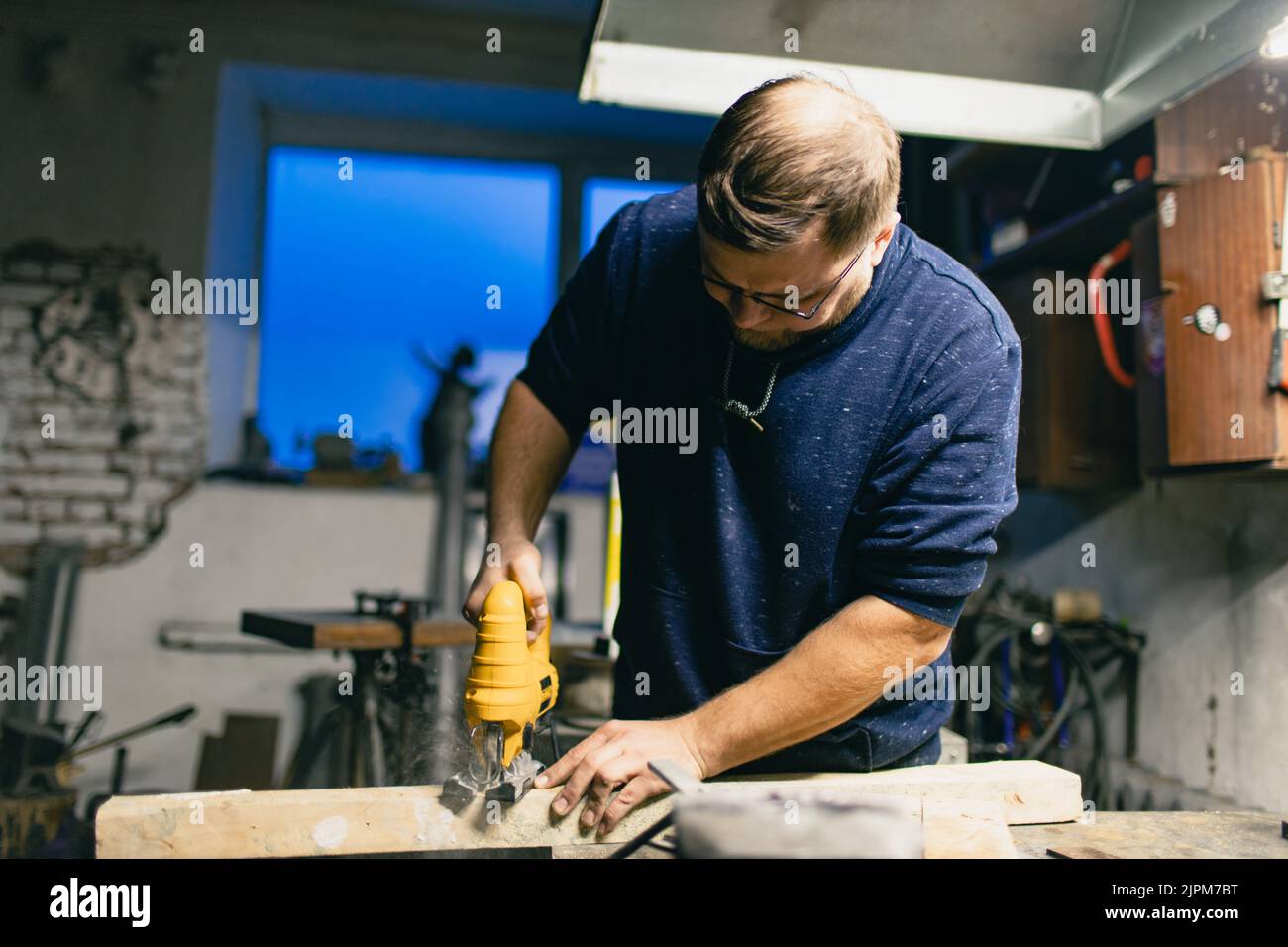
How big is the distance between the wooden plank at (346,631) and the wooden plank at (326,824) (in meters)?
1.49

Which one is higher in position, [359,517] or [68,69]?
[68,69]

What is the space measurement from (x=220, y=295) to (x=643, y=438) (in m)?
3.31

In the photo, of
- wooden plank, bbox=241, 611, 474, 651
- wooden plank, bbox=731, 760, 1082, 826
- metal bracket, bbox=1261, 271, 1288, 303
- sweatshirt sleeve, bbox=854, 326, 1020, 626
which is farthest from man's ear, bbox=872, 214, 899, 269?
wooden plank, bbox=241, 611, 474, 651

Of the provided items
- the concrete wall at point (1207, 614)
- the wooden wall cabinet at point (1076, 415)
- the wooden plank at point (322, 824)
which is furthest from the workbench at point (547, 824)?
the wooden wall cabinet at point (1076, 415)

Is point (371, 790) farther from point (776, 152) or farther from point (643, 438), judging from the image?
point (776, 152)

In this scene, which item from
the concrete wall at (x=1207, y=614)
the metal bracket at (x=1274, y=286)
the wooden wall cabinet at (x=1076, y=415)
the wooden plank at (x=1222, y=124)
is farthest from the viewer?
the wooden wall cabinet at (x=1076, y=415)

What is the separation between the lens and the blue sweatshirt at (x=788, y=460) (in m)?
1.25

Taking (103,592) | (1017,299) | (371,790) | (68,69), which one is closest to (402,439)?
(103,592)

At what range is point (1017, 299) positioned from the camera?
3.11 meters

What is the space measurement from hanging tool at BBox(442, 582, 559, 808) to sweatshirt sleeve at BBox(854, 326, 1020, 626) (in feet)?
1.55

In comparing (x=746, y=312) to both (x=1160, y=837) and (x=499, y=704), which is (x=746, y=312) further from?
(x=1160, y=837)

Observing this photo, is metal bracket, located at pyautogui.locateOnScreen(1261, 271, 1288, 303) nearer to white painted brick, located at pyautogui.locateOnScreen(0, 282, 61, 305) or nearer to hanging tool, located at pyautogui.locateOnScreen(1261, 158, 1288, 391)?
hanging tool, located at pyautogui.locateOnScreen(1261, 158, 1288, 391)

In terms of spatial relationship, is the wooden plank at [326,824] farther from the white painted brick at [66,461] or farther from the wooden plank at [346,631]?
the white painted brick at [66,461]

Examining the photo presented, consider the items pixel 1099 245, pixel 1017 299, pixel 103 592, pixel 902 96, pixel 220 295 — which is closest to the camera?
pixel 902 96
